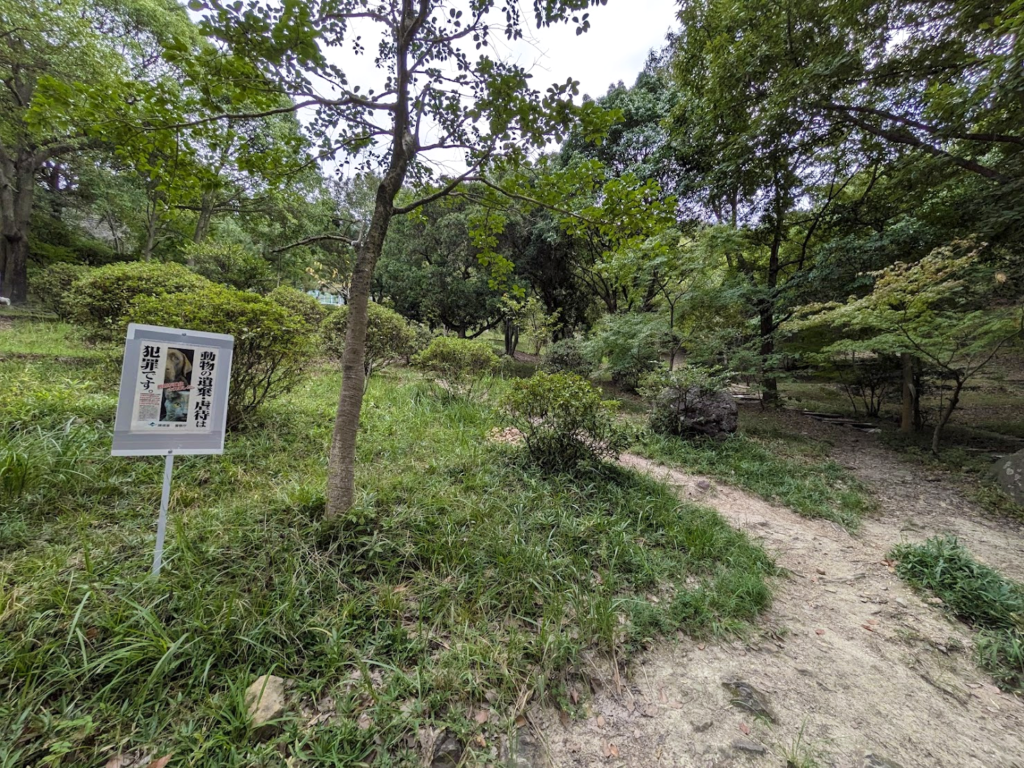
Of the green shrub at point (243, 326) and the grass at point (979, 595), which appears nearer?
the grass at point (979, 595)

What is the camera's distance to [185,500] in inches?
98.5

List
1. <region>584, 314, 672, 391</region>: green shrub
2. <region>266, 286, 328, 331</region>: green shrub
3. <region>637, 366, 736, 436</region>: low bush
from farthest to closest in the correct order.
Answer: <region>584, 314, 672, 391</region>: green shrub
<region>266, 286, 328, 331</region>: green shrub
<region>637, 366, 736, 436</region>: low bush

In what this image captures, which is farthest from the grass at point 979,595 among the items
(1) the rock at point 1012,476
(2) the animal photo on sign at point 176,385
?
(2) the animal photo on sign at point 176,385

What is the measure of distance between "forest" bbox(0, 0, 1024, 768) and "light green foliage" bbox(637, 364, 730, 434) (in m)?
0.06

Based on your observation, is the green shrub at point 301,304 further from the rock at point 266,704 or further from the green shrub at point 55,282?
the rock at point 266,704

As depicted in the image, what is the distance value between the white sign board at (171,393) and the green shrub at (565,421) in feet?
8.49

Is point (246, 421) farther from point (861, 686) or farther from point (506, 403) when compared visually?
point (861, 686)

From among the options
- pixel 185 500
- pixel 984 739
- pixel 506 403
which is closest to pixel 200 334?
pixel 185 500

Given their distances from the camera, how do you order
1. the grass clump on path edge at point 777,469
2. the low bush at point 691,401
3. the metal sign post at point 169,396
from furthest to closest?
the low bush at point 691,401 → the grass clump on path edge at point 777,469 → the metal sign post at point 169,396

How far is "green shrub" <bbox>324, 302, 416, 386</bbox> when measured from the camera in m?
5.67

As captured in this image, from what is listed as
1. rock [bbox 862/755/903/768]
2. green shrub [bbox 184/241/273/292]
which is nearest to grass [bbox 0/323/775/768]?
rock [bbox 862/755/903/768]

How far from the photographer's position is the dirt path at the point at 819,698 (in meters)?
1.48

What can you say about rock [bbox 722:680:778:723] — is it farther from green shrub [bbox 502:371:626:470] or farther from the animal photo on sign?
the animal photo on sign

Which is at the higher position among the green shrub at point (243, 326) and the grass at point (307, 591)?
the green shrub at point (243, 326)
